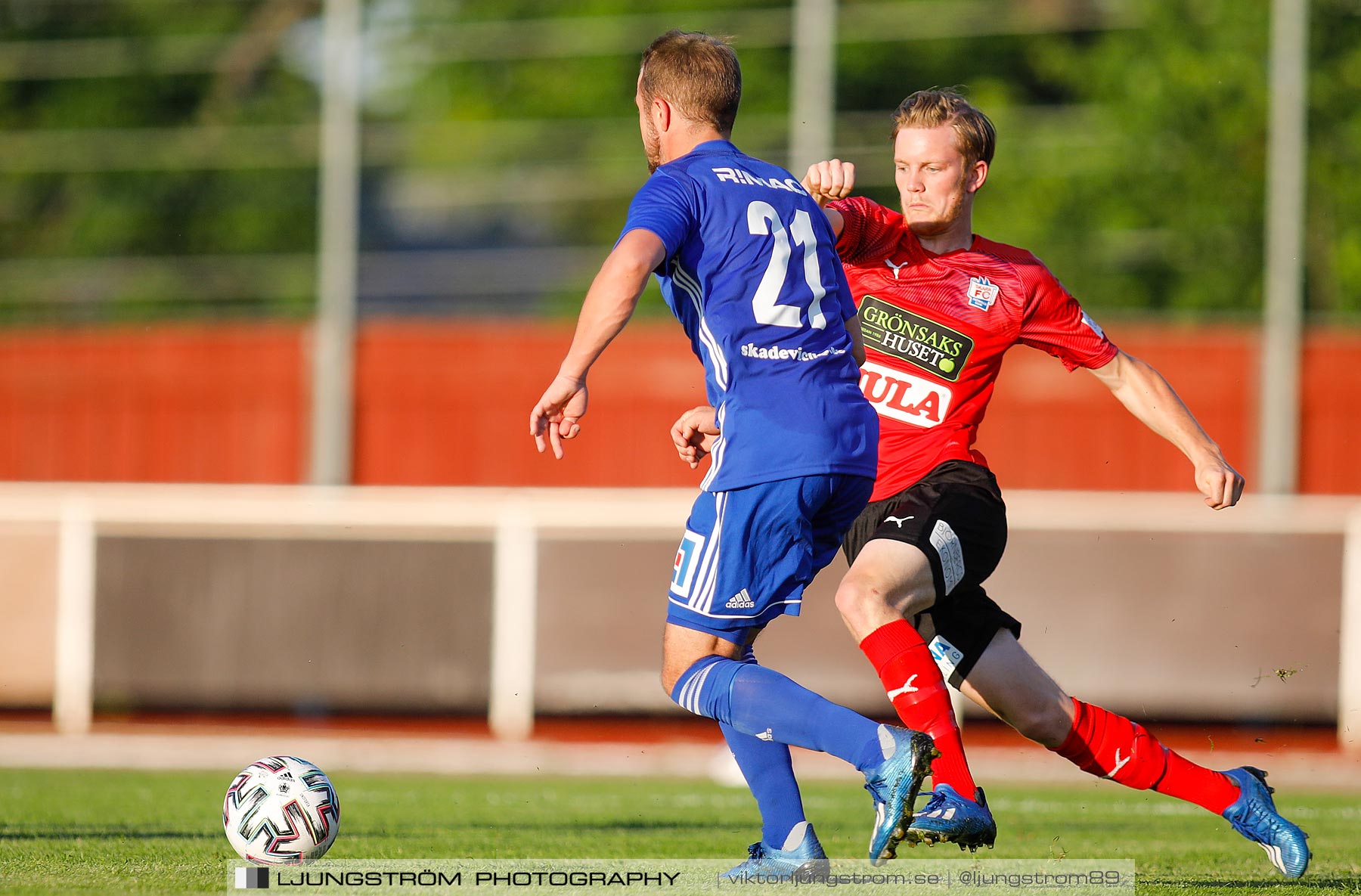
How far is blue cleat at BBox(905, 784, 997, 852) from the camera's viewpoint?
4.40 metres

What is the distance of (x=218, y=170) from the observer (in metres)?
31.1

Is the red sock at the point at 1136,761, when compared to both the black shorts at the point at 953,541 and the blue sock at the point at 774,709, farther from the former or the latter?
the blue sock at the point at 774,709

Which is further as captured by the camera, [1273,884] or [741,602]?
[1273,884]

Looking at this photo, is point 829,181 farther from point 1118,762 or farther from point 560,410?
point 1118,762

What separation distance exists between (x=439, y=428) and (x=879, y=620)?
47.4 feet

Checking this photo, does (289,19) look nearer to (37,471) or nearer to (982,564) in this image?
(37,471)

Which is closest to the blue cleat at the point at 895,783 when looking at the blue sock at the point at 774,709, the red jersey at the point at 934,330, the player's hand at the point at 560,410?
→ the blue sock at the point at 774,709

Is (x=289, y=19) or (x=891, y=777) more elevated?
(x=289, y=19)

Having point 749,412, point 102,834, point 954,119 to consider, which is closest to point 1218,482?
point 954,119

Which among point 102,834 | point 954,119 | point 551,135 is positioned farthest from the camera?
point 551,135

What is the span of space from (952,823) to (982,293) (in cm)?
171

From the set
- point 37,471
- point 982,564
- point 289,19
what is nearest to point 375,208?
point 289,19

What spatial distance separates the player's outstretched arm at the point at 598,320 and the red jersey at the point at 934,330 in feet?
4.29

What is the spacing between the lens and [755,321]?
437 cm
